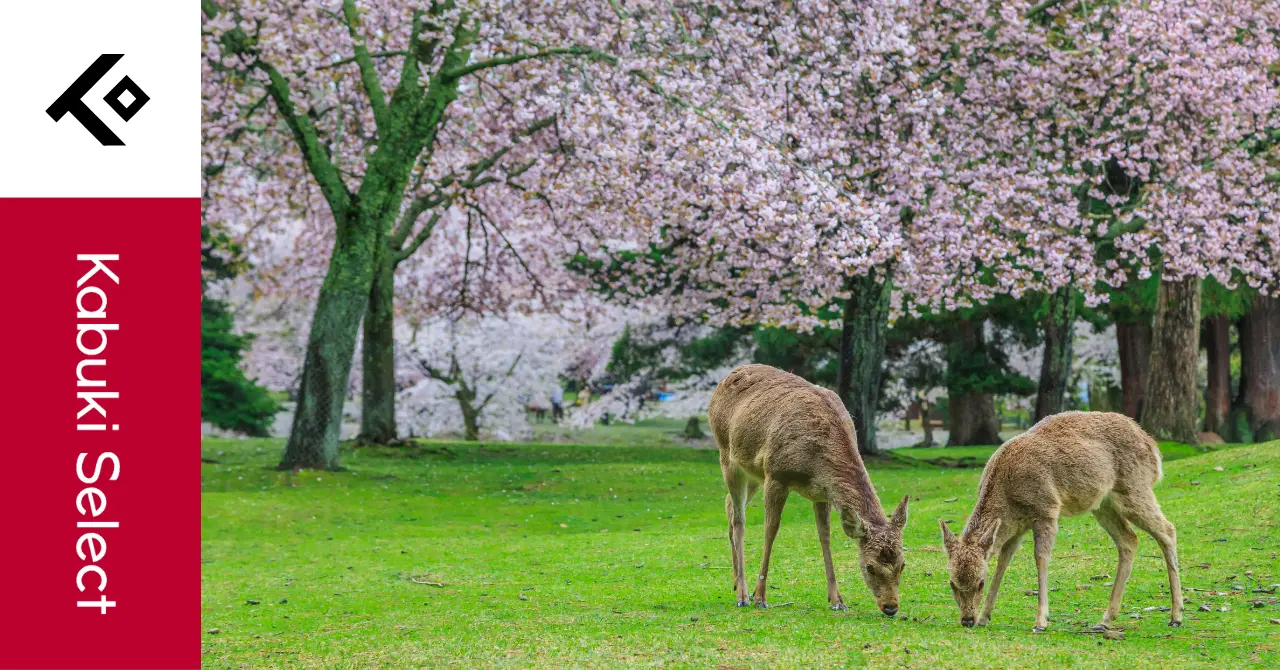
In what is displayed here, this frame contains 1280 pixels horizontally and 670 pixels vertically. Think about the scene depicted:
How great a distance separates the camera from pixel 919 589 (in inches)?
421

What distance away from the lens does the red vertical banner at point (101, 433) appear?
19.8 ft

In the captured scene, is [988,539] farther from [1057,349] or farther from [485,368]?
[485,368]

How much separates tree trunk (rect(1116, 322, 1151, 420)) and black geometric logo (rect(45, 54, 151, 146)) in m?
27.5

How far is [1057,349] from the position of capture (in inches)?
997

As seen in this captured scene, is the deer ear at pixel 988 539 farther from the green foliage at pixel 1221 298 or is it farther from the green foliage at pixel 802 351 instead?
the green foliage at pixel 802 351

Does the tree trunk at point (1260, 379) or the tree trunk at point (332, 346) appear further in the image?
the tree trunk at point (1260, 379)

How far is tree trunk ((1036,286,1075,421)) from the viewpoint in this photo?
25156 mm

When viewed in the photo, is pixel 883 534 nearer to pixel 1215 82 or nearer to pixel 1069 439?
pixel 1069 439

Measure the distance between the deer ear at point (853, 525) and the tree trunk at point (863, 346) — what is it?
16.9 meters

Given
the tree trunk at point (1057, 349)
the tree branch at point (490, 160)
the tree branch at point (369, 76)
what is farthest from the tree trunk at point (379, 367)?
the tree trunk at point (1057, 349)

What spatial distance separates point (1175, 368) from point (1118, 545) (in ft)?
51.5

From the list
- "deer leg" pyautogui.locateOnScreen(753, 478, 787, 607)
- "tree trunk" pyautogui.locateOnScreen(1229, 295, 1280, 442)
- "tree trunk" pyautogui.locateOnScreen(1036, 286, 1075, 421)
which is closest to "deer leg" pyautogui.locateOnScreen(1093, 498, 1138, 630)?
"deer leg" pyautogui.locateOnScreen(753, 478, 787, 607)

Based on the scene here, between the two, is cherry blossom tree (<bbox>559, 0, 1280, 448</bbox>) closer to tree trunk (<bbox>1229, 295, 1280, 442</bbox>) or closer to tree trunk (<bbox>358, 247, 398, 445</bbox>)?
tree trunk (<bbox>1229, 295, 1280, 442</bbox>)

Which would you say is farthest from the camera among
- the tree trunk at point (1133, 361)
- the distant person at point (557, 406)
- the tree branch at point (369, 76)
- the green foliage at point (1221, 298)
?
the distant person at point (557, 406)
